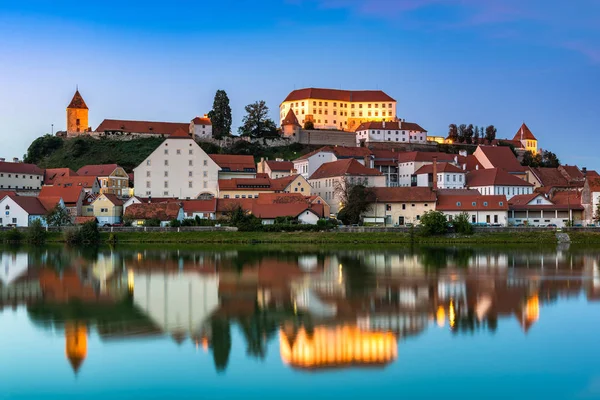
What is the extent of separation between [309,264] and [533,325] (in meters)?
16.3

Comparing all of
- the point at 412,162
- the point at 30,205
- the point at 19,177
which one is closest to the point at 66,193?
the point at 30,205

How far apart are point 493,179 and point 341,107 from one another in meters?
41.2

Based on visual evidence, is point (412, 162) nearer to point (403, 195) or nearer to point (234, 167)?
point (403, 195)

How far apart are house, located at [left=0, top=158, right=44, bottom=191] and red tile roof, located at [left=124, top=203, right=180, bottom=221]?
21694 millimetres

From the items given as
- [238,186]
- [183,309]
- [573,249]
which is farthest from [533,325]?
[238,186]

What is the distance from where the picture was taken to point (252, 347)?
642 inches

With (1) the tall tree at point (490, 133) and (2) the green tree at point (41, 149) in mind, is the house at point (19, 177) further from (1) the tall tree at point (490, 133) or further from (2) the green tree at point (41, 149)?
(1) the tall tree at point (490, 133)

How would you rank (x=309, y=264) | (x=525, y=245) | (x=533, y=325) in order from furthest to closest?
(x=525, y=245) < (x=309, y=264) < (x=533, y=325)

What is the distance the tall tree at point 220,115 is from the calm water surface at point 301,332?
57.0m

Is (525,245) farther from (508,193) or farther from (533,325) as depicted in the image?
(533,325)

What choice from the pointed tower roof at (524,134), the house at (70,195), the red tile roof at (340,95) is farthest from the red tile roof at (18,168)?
the pointed tower roof at (524,134)

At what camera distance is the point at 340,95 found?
102 meters

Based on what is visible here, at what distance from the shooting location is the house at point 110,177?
69.4 m

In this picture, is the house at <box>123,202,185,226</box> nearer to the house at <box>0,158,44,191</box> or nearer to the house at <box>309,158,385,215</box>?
the house at <box>309,158,385,215</box>
